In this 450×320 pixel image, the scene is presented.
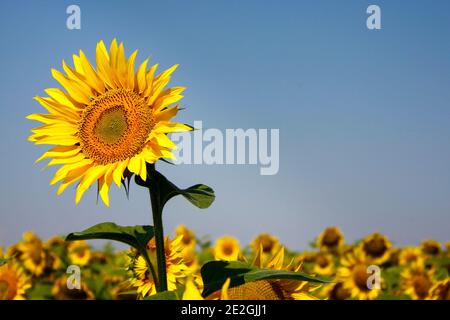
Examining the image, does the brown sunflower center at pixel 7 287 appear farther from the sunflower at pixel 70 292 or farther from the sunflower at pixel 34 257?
the sunflower at pixel 34 257

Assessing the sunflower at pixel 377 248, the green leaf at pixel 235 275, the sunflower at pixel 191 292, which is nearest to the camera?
the sunflower at pixel 191 292

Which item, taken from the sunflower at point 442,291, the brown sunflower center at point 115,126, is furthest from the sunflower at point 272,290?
the sunflower at point 442,291

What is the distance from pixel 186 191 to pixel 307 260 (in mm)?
5686

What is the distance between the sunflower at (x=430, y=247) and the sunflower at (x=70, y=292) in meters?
4.31

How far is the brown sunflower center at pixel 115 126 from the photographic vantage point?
5.88ft

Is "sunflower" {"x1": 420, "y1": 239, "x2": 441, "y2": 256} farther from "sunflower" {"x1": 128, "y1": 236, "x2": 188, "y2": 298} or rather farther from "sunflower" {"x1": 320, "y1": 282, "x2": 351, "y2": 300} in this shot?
"sunflower" {"x1": 128, "y1": 236, "x2": 188, "y2": 298}

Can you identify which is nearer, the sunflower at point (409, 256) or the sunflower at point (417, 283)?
the sunflower at point (417, 283)

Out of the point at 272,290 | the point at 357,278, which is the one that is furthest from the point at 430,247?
the point at 272,290

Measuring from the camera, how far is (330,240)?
8.05m

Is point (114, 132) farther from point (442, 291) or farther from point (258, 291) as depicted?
point (442, 291)

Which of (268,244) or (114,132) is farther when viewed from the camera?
(268,244)

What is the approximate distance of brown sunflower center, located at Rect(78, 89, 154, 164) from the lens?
1792 mm

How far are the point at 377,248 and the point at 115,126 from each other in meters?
5.48

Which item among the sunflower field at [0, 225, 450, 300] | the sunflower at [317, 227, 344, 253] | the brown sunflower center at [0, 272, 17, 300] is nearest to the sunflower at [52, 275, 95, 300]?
the sunflower field at [0, 225, 450, 300]
